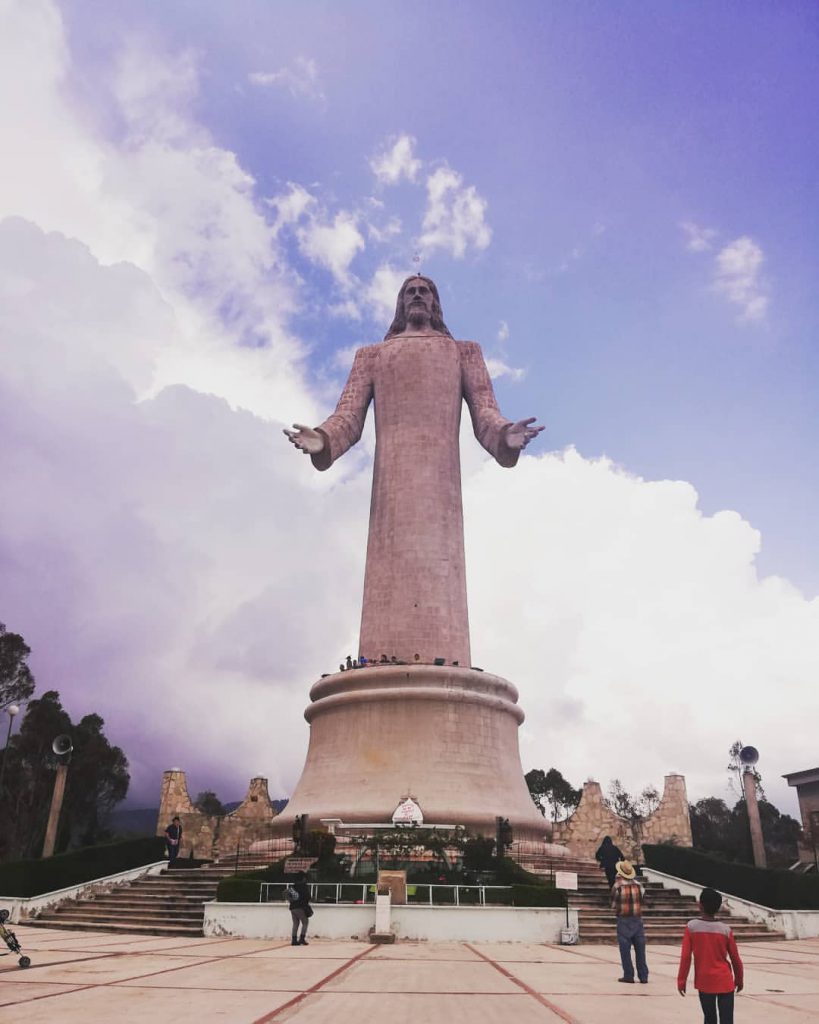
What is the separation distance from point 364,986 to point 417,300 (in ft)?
78.3

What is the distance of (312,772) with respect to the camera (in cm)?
2256

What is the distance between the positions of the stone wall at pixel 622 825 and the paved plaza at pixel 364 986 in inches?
585

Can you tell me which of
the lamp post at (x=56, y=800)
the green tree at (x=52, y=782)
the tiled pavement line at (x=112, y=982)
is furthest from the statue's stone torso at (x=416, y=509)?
the green tree at (x=52, y=782)

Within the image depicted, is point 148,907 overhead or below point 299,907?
below

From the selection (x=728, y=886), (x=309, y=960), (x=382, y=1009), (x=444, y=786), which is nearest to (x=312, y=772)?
(x=444, y=786)

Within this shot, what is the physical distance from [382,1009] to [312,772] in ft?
54.4

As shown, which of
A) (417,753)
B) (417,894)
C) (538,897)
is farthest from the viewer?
(417,753)

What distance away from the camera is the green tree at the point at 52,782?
127ft

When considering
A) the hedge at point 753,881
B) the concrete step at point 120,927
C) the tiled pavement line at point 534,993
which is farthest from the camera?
the hedge at point 753,881

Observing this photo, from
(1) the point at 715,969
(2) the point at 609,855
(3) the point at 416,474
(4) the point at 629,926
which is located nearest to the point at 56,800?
(3) the point at 416,474

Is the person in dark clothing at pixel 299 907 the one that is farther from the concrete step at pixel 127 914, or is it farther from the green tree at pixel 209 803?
the green tree at pixel 209 803

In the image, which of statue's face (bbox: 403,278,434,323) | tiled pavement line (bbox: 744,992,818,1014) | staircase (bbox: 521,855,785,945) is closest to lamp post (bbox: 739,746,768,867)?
staircase (bbox: 521,855,785,945)

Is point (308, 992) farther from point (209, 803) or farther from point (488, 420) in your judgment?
point (209, 803)

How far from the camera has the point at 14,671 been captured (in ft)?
126
